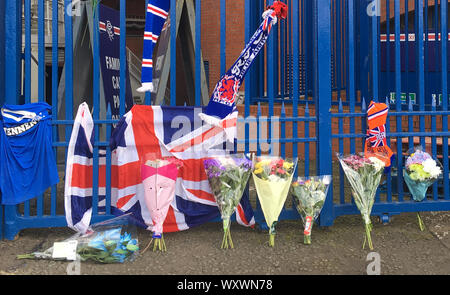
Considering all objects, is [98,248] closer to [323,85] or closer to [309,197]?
[309,197]

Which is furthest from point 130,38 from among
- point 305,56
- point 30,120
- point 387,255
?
point 387,255

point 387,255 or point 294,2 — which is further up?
point 294,2

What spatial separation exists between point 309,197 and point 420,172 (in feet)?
4.26

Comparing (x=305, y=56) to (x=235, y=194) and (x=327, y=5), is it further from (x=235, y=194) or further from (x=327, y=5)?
(x=235, y=194)

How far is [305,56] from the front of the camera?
7.77m

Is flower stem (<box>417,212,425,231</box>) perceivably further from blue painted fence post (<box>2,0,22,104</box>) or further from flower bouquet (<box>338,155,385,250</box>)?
blue painted fence post (<box>2,0,22,104</box>)

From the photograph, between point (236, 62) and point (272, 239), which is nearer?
point (272, 239)

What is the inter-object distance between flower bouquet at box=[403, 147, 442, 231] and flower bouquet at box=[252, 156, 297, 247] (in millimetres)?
1357

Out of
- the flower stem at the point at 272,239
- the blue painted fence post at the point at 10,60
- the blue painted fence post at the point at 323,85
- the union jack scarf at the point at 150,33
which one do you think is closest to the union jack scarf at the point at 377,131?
the blue painted fence post at the point at 323,85

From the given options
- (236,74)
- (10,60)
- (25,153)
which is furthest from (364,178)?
(10,60)

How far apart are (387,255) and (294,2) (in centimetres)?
270

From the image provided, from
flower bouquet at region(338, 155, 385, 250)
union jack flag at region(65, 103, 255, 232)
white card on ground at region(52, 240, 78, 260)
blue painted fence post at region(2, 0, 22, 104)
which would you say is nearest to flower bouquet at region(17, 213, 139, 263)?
white card on ground at region(52, 240, 78, 260)

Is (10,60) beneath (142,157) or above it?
above

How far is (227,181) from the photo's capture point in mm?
4125
